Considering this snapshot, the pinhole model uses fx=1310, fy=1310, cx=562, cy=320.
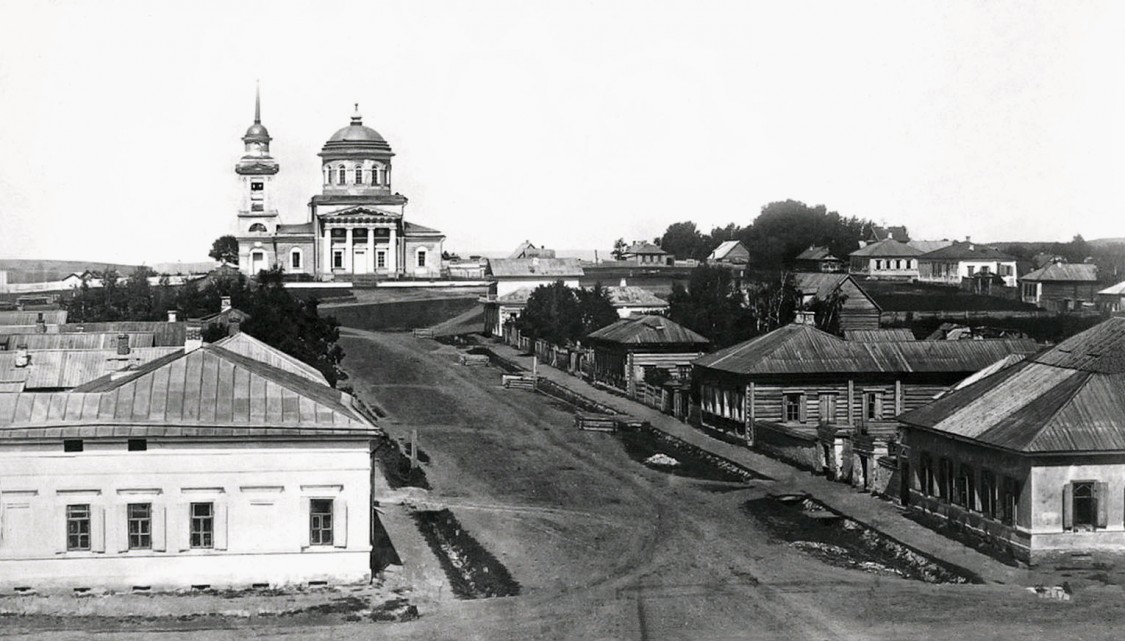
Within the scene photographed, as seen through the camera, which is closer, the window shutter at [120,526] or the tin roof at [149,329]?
the window shutter at [120,526]

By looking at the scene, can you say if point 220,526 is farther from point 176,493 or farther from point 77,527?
point 77,527

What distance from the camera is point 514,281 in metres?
87.4

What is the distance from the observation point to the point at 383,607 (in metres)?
21.4

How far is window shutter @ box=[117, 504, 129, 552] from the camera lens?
2256cm

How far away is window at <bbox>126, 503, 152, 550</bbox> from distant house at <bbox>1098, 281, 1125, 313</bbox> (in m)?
43.4

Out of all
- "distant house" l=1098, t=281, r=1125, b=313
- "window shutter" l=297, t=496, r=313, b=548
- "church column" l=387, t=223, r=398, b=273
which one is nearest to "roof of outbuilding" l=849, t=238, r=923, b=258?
"distant house" l=1098, t=281, r=1125, b=313

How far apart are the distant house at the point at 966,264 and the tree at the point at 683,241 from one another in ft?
144

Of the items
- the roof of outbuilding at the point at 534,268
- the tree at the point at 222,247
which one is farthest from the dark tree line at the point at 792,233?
the tree at the point at 222,247

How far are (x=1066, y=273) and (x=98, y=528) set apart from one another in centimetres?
6865

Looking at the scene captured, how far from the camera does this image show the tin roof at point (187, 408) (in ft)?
74.8

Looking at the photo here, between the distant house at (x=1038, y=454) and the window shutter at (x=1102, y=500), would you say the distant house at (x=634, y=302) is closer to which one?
the distant house at (x=1038, y=454)

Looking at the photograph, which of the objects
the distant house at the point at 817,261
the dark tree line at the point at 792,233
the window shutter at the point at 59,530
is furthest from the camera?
the dark tree line at the point at 792,233

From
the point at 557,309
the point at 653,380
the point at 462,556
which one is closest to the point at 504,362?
the point at 557,309

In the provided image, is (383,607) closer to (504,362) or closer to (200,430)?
(200,430)
